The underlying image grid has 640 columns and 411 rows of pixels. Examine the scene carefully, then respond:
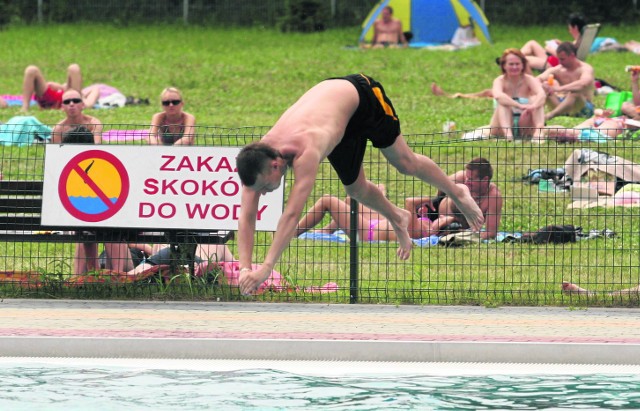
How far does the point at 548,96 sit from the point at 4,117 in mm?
8362

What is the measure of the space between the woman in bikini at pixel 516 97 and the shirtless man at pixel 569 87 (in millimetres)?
1064

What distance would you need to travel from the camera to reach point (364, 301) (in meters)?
10.9

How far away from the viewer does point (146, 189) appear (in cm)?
1087

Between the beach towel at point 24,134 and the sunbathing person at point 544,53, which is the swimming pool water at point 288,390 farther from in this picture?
the sunbathing person at point 544,53

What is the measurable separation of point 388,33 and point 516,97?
10.0m

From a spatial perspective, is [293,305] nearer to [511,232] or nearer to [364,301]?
[364,301]

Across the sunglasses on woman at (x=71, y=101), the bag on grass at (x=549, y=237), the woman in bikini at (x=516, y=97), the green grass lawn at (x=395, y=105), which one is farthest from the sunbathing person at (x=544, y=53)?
the sunglasses on woman at (x=71, y=101)

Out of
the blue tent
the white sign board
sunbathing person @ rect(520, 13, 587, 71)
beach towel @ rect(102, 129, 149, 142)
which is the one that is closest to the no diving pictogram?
the white sign board

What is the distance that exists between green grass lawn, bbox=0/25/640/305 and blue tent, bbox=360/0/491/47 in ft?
2.94

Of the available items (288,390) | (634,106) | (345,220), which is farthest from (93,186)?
(634,106)

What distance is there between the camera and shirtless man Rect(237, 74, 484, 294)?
7891 millimetres

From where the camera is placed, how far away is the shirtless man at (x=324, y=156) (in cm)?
789

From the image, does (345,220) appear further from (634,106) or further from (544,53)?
(544,53)

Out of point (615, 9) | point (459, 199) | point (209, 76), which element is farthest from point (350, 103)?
point (615, 9)
